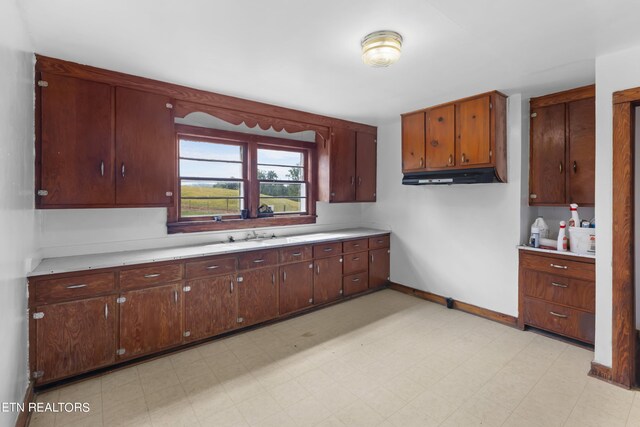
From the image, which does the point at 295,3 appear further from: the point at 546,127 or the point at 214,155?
the point at 546,127

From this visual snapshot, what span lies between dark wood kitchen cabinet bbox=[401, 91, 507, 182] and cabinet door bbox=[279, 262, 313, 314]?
6.02 ft

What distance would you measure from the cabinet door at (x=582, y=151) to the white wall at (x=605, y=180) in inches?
25.7

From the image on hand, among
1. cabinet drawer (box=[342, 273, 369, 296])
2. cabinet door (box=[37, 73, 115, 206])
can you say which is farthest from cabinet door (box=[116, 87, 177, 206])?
cabinet drawer (box=[342, 273, 369, 296])

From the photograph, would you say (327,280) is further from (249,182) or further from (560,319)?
(560,319)

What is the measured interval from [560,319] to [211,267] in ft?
11.2

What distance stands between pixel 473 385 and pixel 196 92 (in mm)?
3551

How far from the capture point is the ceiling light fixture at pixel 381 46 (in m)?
2.04

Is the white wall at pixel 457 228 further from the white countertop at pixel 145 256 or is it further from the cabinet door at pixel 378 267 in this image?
the white countertop at pixel 145 256

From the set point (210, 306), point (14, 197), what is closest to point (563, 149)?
point (210, 306)

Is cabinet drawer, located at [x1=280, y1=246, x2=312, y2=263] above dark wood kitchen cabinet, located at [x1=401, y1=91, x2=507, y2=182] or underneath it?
underneath

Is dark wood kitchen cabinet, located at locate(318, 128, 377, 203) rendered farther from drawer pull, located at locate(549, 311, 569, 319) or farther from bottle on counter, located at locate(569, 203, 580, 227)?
drawer pull, located at locate(549, 311, 569, 319)

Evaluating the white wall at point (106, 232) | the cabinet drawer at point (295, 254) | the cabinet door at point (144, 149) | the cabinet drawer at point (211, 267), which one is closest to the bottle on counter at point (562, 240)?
the cabinet drawer at point (295, 254)

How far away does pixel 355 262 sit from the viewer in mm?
4340

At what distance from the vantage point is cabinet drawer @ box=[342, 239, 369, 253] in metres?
4.22
